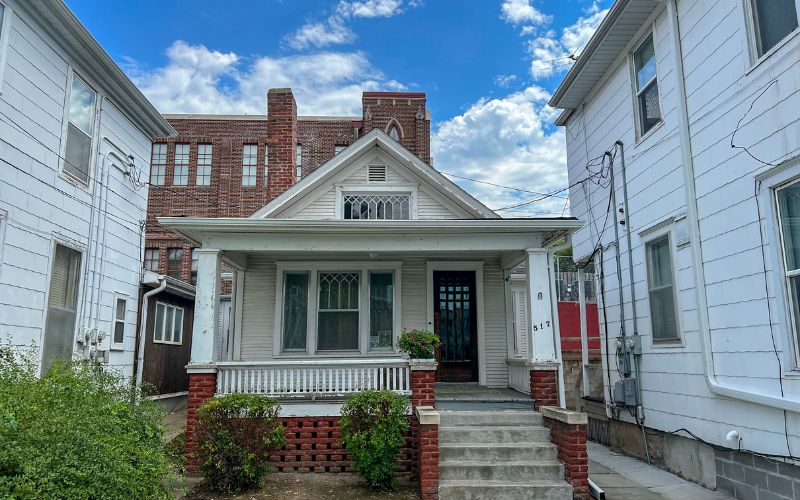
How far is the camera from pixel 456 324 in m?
10.1

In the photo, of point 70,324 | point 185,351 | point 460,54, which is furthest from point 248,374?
point 460,54

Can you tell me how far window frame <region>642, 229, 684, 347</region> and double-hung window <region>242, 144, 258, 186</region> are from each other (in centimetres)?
1611

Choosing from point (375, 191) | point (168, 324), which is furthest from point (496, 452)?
point (168, 324)

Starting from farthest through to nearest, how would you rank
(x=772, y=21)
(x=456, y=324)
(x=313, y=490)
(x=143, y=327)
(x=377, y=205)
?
(x=143, y=327) < (x=377, y=205) < (x=456, y=324) < (x=313, y=490) < (x=772, y=21)

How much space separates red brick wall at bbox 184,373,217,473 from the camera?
7.07 meters

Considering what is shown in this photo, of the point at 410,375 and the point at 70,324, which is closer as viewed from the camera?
the point at 410,375

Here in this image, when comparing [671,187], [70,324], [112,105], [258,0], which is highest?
[258,0]

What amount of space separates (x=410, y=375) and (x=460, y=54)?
374 inches

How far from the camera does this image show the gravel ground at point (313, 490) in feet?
19.9

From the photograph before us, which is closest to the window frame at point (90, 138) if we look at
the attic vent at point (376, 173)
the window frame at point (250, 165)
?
the attic vent at point (376, 173)

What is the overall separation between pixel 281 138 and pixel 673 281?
7.66 meters

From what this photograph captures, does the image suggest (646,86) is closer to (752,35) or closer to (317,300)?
(752,35)

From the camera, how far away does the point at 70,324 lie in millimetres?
8086

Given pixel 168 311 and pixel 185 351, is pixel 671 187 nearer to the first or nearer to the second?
pixel 168 311
